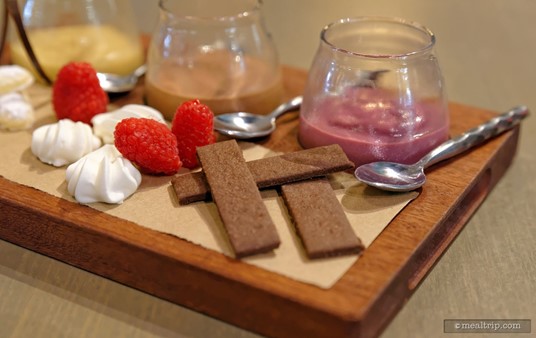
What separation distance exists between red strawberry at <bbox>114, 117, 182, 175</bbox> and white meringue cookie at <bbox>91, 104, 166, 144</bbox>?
4.1 inches

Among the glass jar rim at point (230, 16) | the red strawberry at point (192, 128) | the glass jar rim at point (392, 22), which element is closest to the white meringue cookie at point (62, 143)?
the red strawberry at point (192, 128)

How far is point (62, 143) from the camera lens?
1018 millimetres

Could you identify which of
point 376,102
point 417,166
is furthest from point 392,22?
point 417,166

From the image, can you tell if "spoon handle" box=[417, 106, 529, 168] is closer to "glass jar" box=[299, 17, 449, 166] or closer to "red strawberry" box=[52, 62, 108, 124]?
"glass jar" box=[299, 17, 449, 166]

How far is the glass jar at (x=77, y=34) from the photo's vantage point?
4.24ft

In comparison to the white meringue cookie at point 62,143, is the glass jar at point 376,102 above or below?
above

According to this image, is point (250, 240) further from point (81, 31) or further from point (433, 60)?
point (81, 31)

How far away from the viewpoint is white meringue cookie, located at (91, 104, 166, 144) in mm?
1078

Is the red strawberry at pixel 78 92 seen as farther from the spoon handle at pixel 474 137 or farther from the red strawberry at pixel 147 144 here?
the spoon handle at pixel 474 137

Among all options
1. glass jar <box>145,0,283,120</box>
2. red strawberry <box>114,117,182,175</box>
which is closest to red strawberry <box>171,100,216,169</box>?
red strawberry <box>114,117,182,175</box>

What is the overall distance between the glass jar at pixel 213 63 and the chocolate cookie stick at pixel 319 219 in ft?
0.90

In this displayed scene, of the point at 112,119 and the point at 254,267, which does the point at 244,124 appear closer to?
the point at 112,119

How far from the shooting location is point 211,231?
0.87 metres

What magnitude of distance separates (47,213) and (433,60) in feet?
1.95
